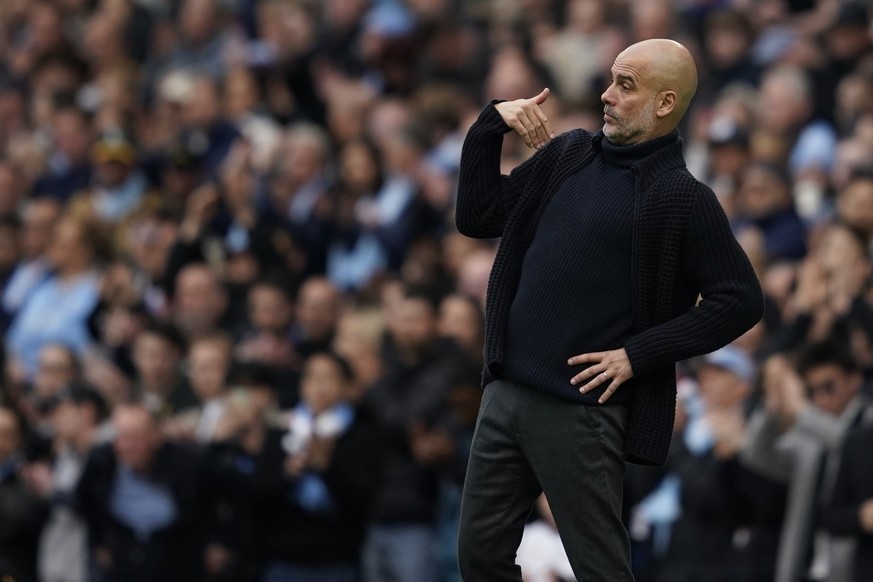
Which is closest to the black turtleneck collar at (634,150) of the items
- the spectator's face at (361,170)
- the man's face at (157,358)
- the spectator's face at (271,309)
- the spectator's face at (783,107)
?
the spectator's face at (783,107)

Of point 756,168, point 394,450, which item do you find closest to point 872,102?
point 756,168

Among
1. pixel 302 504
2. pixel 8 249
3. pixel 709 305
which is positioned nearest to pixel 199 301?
pixel 302 504

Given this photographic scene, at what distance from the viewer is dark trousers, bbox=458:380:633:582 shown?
5.55m

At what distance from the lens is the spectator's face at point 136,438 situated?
1032cm

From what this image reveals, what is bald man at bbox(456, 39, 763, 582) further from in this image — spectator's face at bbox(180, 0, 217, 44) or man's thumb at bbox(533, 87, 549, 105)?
spectator's face at bbox(180, 0, 217, 44)

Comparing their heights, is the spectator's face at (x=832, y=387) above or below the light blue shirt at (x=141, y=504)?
above

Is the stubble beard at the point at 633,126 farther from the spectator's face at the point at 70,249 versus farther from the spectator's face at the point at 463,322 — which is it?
the spectator's face at the point at 70,249

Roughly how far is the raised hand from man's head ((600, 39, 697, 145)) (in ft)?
0.75

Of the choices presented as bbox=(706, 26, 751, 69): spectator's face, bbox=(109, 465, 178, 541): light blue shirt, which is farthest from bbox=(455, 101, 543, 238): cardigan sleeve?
bbox=(706, 26, 751, 69): spectator's face

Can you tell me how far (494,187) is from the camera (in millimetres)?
5871

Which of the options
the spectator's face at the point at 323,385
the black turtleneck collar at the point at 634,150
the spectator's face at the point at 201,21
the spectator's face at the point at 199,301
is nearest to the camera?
the black turtleneck collar at the point at 634,150

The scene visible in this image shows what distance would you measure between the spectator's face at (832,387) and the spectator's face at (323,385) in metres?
2.67

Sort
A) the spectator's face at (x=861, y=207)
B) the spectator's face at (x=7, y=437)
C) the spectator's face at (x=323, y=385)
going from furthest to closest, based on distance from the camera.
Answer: the spectator's face at (x=7, y=437) → the spectator's face at (x=323, y=385) → the spectator's face at (x=861, y=207)

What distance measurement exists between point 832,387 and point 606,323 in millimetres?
3566
